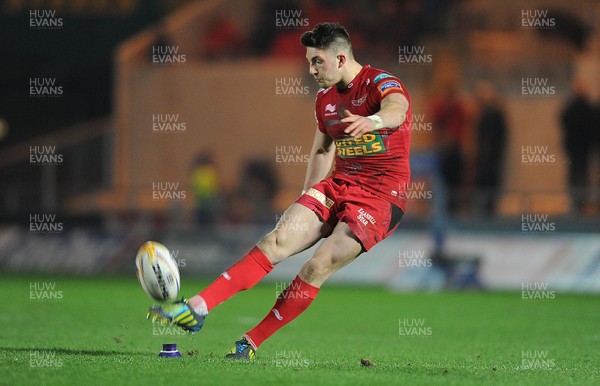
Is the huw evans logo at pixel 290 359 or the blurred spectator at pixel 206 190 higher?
the blurred spectator at pixel 206 190

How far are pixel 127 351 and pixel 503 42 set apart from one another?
14766mm

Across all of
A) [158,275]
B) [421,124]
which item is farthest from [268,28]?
[158,275]

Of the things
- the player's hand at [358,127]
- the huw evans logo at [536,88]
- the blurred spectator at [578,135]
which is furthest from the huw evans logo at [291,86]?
the player's hand at [358,127]

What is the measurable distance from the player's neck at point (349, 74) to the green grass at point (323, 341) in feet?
6.52

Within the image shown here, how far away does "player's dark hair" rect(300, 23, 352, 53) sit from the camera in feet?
24.7

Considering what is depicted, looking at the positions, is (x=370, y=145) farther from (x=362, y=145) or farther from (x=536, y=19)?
(x=536, y=19)

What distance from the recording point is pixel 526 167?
63.6ft

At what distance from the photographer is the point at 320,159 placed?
8.10m

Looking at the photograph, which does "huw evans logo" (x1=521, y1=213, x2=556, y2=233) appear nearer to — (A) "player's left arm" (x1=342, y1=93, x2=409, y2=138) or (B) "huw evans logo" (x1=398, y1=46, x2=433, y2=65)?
(B) "huw evans logo" (x1=398, y1=46, x2=433, y2=65)

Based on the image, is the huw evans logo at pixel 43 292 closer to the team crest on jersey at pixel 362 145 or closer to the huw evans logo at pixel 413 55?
the team crest on jersey at pixel 362 145

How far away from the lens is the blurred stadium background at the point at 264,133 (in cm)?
1741

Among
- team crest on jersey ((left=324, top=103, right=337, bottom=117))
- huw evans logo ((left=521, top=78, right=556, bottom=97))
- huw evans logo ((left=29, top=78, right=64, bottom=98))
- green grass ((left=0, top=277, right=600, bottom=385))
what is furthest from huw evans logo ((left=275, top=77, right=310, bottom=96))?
team crest on jersey ((left=324, top=103, right=337, bottom=117))

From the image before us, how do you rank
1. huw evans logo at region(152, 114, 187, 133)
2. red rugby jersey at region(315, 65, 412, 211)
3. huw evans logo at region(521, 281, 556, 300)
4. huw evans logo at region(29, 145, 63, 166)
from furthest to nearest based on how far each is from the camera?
huw evans logo at region(152, 114, 187, 133) → huw evans logo at region(29, 145, 63, 166) → huw evans logo at region(521, 281, 556, 300) → red rugby jersey at region(315, 65, 412, 211)

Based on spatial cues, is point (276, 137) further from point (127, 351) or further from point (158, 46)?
point (127, 351)
